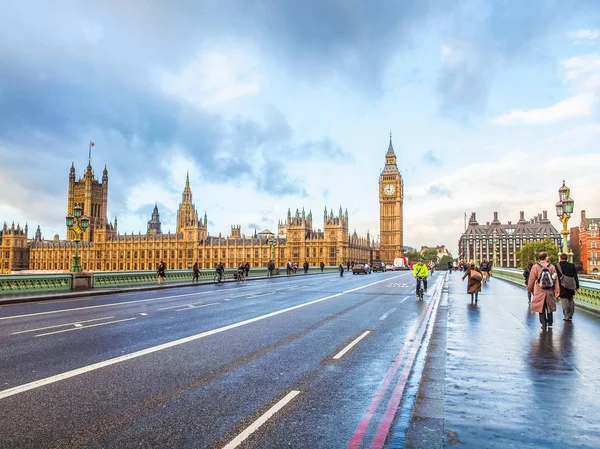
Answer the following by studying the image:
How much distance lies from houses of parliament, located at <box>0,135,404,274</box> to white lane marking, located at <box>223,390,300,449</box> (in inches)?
3845

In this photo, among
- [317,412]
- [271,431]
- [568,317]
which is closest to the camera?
[271,431]

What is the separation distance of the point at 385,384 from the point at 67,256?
15703 cm

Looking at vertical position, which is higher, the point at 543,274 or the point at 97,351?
the point at 543,274

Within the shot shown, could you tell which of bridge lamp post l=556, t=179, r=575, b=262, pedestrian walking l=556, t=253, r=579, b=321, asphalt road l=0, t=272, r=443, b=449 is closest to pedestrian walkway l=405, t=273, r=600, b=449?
asphalt road l=0, t=272, r=443, b=449

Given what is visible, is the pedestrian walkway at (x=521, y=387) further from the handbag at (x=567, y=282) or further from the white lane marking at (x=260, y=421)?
the white lane marking at (x=260, y=421)

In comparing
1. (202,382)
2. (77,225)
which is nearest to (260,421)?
(202,382)

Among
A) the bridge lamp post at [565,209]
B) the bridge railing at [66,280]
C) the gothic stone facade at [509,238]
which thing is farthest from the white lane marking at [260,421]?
the gothic stone facade at [509,238]

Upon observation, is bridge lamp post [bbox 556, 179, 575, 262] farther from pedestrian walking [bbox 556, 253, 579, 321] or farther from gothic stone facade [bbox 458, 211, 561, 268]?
gothic stone facade [bbox 458, 211, 561, 268]

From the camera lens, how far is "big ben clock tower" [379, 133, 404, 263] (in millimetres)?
149375

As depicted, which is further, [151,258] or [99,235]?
[99,235]

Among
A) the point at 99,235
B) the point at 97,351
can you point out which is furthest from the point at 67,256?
the point at 97,351

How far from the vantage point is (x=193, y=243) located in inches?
5037

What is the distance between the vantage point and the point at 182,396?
6.12 meters

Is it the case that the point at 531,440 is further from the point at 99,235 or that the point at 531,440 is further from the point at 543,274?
the point at 99,235
